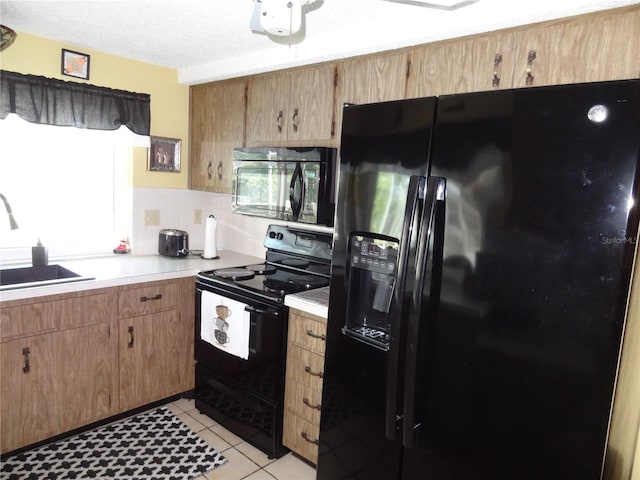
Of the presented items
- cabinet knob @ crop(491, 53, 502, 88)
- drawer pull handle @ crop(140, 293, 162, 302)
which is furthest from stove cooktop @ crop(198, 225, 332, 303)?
cabinet knob @ crop(491, 53, 502, 88)

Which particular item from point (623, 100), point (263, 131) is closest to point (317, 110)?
point (263, 131)

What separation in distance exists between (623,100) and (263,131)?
1982mm

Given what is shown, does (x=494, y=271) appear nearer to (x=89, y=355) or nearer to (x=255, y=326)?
(x=255, y=326)

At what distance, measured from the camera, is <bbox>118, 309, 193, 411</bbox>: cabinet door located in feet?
8.26

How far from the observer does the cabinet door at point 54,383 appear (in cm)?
213

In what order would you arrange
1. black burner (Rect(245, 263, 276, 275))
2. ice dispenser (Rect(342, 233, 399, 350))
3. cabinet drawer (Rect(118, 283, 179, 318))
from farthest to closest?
black burner (Rect(245, 263, 276, 275))
cabinet drawer (Rect(118, 283, 179, 318))
ice dispenser (Rect(342, 233, 399, 350))

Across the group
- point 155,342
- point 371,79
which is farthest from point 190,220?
point 371,79

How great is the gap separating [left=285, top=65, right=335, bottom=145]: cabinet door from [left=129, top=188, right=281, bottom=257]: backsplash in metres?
0.82

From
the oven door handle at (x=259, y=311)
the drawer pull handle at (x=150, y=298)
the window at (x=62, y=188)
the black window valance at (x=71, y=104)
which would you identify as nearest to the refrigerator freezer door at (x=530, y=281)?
the oven door handle at (x=259, y=311)

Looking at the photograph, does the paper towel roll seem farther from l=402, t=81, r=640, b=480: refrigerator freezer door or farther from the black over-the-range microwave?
l=402, t=81, r=640, b=480: refrigerator freezer door

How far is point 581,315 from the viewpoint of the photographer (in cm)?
110

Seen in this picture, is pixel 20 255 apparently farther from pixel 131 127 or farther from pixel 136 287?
pixel 131 127

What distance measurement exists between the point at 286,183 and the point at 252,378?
106cm

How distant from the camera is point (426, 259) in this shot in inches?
51.9
